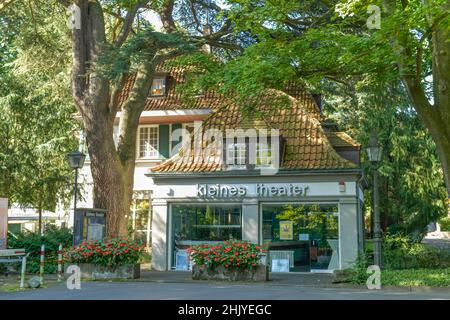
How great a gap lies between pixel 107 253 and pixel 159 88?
43.3 feet

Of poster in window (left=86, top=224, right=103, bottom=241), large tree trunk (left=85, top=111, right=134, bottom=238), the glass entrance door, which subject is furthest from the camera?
the glass entrance door

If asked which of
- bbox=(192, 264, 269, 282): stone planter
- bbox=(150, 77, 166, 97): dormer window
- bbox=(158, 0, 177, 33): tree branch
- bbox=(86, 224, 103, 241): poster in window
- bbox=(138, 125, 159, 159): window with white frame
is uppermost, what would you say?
bbox=(158, 0, 177, 33): tree branch

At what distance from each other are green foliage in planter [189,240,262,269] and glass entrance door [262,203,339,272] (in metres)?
4.36

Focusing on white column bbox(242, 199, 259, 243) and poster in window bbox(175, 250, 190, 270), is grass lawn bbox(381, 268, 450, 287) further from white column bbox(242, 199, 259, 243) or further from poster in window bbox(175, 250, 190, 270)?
poster in window bbox(175, 250, 190, 270)

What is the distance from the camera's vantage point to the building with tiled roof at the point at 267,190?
70.3ft

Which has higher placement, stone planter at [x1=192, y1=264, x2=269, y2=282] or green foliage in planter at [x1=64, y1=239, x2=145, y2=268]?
green foliage in planter at [x1=64, y1=239, x2=145, y2=268]

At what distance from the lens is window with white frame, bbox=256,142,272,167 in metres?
22.3

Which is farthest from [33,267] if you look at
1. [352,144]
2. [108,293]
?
[352,144]

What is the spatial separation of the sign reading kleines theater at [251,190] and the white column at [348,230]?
5.21 ft

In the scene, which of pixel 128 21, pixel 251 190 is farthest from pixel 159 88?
pixel 251 190

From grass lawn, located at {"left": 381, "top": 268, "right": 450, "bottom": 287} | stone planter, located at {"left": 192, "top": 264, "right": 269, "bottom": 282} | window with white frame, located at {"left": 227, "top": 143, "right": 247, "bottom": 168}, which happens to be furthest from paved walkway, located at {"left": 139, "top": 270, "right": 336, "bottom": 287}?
window with white frame, located at {"left": 227, "top": 143, "right": 247, "bottom": 168}

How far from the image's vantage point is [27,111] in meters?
28.3

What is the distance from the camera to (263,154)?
22359 mm

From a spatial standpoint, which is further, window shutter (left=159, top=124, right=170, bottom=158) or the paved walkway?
window shutter (left=159, top=124, right=170, bottom=158)
